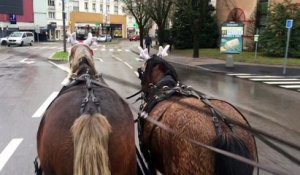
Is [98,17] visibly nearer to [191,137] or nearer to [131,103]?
[131,103]

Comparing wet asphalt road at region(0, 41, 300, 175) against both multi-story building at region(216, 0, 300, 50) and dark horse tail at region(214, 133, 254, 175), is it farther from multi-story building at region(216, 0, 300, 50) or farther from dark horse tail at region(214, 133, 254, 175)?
multi-story building at region(216, 0, 300, 50)

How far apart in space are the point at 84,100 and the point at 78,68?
1.30m

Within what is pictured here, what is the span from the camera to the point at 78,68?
4.21 meters

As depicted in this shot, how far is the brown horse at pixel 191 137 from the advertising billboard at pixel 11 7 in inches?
2617

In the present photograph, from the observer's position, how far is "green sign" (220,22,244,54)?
23.6m

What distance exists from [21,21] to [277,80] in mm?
63557

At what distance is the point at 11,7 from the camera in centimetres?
6706

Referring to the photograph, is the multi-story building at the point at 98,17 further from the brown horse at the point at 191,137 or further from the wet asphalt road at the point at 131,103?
the brown horse at the point at 191,137

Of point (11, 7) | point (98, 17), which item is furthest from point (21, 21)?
point (98, 17)

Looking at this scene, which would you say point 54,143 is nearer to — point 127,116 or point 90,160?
point 90,160

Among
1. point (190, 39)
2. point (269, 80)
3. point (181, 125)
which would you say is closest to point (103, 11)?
point (190, 39)

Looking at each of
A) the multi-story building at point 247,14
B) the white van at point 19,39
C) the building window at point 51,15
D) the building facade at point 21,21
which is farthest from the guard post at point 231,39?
the building window at point 51,15

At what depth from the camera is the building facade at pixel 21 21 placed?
6731 centimetres

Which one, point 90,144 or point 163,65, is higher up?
point 163,65
